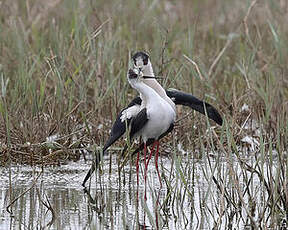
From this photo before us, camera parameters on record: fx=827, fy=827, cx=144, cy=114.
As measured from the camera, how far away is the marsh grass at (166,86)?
4816 mm

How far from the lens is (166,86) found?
6.30 meters

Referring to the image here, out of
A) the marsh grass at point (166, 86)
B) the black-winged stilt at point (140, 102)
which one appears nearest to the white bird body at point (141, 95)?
the black-winged stilt at point (140, 102)

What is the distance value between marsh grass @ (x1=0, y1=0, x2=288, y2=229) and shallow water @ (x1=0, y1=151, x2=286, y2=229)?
0.04 meters

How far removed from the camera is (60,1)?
918 cm

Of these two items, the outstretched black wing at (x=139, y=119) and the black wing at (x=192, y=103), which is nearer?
the outstretched black wing at (x=139, y=119)

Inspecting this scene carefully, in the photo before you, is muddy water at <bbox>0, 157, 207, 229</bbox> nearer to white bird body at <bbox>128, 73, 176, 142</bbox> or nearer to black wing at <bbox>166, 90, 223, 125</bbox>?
white bird body at <bbox>128, 73, 176, 142</bbox>

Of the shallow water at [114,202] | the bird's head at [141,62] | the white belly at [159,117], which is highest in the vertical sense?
the bird's head at [141,62]

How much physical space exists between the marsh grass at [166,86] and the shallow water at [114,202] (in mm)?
38

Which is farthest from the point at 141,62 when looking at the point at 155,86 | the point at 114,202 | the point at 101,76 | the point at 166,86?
the point at 101,76

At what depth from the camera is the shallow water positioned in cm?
448

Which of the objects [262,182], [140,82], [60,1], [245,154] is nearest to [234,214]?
[262,182]

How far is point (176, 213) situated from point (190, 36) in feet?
7.27

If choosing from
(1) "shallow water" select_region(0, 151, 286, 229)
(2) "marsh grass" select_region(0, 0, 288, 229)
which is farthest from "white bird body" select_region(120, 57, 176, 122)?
(1) "shallow water" select_region(0, 151, 286, 229)

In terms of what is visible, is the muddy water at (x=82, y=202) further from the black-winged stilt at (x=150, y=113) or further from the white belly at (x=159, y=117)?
the white belly at (x=159, y=117)
